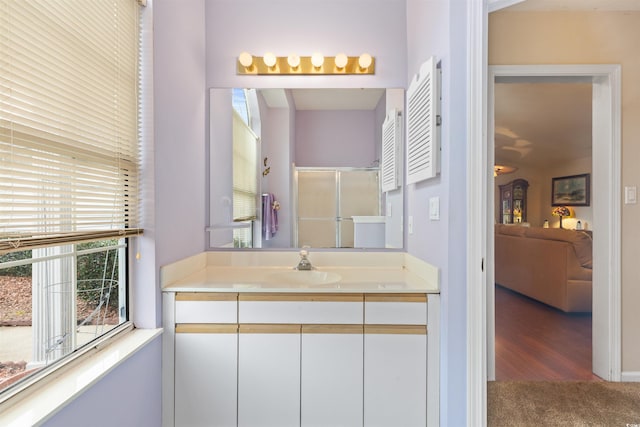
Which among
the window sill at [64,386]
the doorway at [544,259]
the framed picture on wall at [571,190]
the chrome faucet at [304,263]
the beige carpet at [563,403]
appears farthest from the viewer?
the framed picture on wall at [571,190]

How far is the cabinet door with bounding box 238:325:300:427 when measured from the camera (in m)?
1.64

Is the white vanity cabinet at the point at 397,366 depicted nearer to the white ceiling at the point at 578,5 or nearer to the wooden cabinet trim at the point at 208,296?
the wooden cabinet trim at the point at 208,296

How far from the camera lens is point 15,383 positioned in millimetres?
1041

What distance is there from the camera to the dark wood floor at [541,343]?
7.82 ft

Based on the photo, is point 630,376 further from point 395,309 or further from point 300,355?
point 300,355

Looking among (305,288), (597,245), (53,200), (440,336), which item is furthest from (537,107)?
(53,200)

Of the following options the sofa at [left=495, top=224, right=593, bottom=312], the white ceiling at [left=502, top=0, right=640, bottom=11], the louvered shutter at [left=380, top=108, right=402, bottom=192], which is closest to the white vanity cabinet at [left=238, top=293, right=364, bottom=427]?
the louvered shutter at [left=380, top=108, right=402, bottom=192]

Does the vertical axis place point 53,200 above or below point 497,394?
above

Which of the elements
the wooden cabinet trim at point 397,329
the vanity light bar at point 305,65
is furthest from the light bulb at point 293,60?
the wooden cabinet trim at point 397,329

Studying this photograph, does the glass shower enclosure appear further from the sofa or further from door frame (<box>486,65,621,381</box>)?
the sofa

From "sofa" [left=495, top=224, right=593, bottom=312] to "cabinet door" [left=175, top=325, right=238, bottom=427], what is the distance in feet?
11.5

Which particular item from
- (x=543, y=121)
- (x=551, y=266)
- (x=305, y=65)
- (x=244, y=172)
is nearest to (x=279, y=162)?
(x=244, y=172)

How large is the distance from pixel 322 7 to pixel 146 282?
1.95 m

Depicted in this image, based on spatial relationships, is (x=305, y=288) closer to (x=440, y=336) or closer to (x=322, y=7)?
(x=440, y=336)
